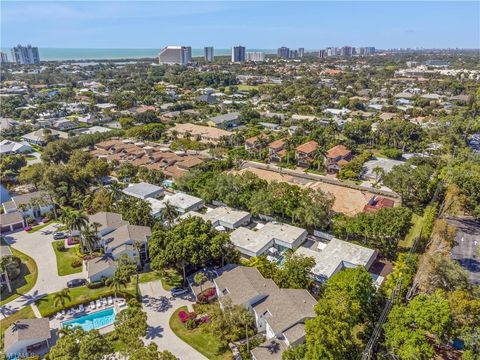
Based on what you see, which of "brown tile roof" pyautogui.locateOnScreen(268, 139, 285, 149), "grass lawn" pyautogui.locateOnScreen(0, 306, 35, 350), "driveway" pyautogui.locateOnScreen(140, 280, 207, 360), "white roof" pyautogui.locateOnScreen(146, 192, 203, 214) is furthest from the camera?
"brown tile roof" pyautogui.locateOnScreen(268, 139, 285, 149)

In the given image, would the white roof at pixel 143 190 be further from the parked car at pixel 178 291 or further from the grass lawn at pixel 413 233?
the grass lawn at pixel 413 233

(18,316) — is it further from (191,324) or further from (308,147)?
(308,147)

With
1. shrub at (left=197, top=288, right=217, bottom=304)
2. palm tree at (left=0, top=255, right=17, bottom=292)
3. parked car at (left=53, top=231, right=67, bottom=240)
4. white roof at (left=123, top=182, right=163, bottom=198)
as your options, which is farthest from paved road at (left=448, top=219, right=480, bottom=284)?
parked car at (left=53, top=231, right=67, bottom=240)

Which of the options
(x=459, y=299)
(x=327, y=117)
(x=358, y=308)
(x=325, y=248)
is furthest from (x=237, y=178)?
(x=327, y=117)

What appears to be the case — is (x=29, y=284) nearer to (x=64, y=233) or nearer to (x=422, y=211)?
(x=64, y=233)

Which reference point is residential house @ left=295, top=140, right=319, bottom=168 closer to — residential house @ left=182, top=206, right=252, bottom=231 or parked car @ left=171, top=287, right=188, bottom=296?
residential house @ left=182, top=206, right=252, bottom=231

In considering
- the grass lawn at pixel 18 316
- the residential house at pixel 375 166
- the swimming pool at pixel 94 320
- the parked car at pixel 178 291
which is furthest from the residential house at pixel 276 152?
the grass lawn at pixel 18 316
